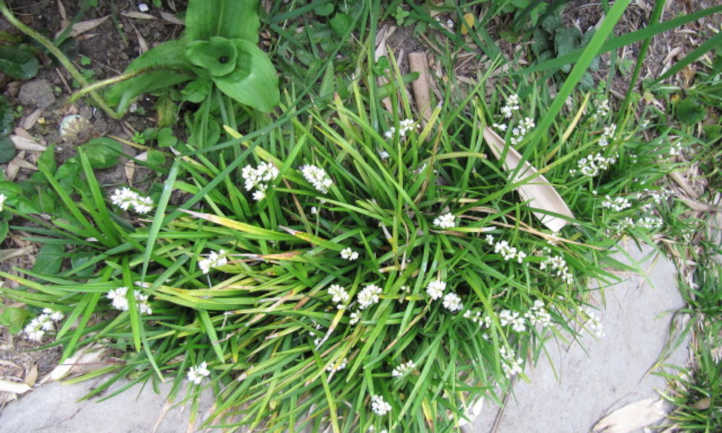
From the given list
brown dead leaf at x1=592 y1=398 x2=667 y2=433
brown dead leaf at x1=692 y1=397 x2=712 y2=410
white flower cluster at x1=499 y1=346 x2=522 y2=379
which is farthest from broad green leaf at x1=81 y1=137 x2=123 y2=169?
brown dead leaf at x1=692 y1=397 x2=712 y2=410

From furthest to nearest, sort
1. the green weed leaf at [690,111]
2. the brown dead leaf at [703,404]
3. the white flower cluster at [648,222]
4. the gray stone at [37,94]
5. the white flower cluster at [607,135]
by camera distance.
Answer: the brown dead leaf at [703,404] < the green weed leaf at [690,111] < the white flower cluster at [648,222] < the white flower cluster at [607,135] < the gray stone at [37,94]

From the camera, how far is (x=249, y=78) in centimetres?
158

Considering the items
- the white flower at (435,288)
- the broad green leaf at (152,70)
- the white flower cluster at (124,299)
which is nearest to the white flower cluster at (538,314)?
the white flower at (435,288)

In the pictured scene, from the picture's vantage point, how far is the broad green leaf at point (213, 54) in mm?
1532

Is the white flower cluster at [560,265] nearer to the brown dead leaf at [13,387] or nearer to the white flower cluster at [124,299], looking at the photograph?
the white flower cluster at [124,299]

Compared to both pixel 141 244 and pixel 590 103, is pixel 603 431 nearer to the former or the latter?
pixel 590 103

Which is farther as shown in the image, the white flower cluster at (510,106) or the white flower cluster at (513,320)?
the white flower cluster at (510,106)

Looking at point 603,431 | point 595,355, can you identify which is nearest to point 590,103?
point 595,355

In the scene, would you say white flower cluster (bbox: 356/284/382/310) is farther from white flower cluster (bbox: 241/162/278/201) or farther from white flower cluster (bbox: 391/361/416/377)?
white flower cluster (bbox: 241/162/278/201)

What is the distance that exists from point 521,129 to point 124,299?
1.70m

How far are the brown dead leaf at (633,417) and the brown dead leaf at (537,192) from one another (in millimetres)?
1245

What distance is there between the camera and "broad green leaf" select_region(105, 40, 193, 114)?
157cm

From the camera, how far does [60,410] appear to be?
1753 mm

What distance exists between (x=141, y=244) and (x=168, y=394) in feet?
2.19
